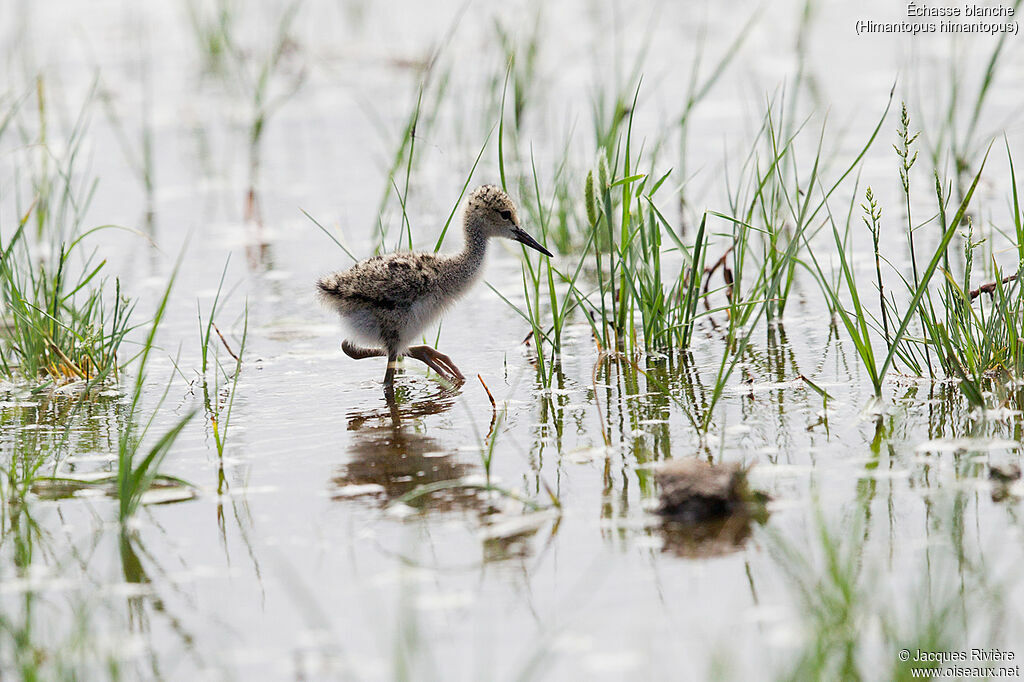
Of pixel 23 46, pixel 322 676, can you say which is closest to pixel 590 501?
pixel 322 676

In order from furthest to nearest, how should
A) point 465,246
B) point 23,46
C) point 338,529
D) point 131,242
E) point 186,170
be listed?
1. point 23,46
2. point 186,170
3. point 131,242
4. point 465,246
5. point 338,529

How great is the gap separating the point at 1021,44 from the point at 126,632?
1028cm

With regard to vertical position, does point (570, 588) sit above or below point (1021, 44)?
below

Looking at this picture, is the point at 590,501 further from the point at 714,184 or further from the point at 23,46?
the point at 23,46

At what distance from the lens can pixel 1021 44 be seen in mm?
11375

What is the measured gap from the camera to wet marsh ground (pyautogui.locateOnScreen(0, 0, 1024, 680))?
10.9 feet

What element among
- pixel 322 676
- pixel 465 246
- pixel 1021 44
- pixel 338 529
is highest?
pixel 1021 44

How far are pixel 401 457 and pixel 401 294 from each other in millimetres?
1235

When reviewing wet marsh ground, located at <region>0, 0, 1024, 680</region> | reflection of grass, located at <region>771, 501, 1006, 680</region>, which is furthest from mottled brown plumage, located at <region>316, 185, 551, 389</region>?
reflection of grass, located at <region>771, 501, 1006, 680</region>

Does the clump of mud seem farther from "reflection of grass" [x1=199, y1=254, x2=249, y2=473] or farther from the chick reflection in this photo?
"reflection of grass" [x1=199, y1=254, x2=249, y2=473]

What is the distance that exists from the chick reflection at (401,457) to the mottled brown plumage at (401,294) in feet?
1.28

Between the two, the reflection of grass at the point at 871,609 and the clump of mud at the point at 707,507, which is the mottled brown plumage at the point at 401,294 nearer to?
the clump of mud at the point at 707,507

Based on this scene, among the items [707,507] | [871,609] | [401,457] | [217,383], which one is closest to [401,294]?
[217,383]

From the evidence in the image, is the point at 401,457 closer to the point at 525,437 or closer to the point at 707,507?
the point at 525,437
